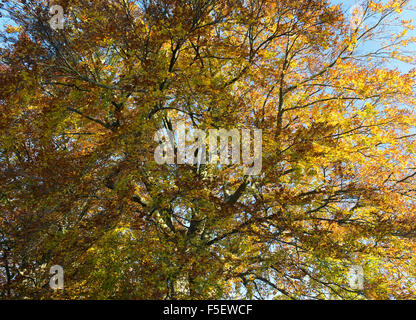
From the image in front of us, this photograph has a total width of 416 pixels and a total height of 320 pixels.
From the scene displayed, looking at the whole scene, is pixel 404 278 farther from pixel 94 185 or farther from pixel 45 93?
pixel 45 93

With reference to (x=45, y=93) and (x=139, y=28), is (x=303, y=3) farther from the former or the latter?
(x=45, y=93)

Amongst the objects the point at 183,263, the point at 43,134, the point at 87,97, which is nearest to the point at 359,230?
the point at 183,263

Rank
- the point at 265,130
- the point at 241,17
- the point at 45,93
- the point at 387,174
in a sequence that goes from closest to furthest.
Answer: the point at 241,17 → the point at 265,130 → the point at 387,174 → the point at 45,93

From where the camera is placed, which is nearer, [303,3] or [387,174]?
[303,3]

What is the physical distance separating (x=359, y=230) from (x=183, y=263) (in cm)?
435

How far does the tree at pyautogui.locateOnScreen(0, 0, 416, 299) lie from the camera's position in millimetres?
5980

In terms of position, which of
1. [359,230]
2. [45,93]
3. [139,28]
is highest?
[139,28]

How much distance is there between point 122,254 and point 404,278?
7.51m

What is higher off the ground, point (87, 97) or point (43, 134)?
point (87, 97)

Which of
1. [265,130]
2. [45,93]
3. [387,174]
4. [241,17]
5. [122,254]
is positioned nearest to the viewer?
[241,17]

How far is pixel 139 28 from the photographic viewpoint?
6.31m

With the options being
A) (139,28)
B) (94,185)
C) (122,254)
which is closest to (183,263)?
(122,254)

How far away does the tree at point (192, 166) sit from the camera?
598 centimetres

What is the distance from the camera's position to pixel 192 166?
23.6 feet
